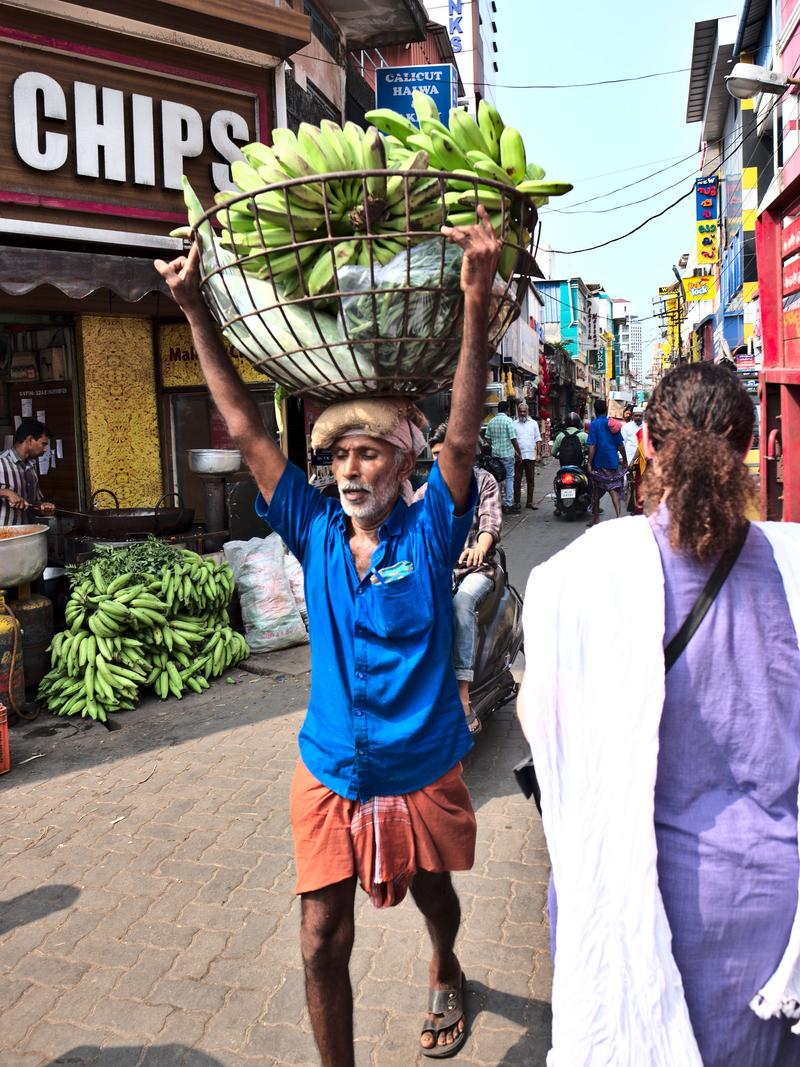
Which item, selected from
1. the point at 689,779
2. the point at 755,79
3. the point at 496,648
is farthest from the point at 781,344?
the point at 755,79

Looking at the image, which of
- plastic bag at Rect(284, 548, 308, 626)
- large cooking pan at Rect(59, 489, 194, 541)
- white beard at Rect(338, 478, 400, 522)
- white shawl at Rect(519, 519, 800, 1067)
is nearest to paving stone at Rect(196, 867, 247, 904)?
white beard at Rect(338, 478, 400, 522)

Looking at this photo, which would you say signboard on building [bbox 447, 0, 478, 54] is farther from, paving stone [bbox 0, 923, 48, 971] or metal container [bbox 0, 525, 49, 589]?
paving stone [bbox 0, 923, 48, 971]

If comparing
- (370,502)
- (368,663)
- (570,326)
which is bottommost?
(368,663)

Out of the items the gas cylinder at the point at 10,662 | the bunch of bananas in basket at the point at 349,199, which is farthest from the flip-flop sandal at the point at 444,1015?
the gas cylinder at the point at 10,662

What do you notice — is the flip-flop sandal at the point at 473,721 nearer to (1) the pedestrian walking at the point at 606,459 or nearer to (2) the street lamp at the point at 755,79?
(1) the pedestrian walking at the point at 606,459

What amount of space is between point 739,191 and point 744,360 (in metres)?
8.09

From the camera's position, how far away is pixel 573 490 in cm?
1467

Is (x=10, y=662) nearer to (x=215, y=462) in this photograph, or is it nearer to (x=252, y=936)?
(x=215, y=462)

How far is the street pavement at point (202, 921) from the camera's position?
9.18 ft

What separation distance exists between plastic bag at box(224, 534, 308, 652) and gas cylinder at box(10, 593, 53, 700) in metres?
1.60

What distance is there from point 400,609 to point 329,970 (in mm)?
954

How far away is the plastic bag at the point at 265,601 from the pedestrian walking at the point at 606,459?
7.16m

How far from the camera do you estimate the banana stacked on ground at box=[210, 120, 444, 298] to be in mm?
1902

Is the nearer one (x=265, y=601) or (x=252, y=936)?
(x=252, y=936)
